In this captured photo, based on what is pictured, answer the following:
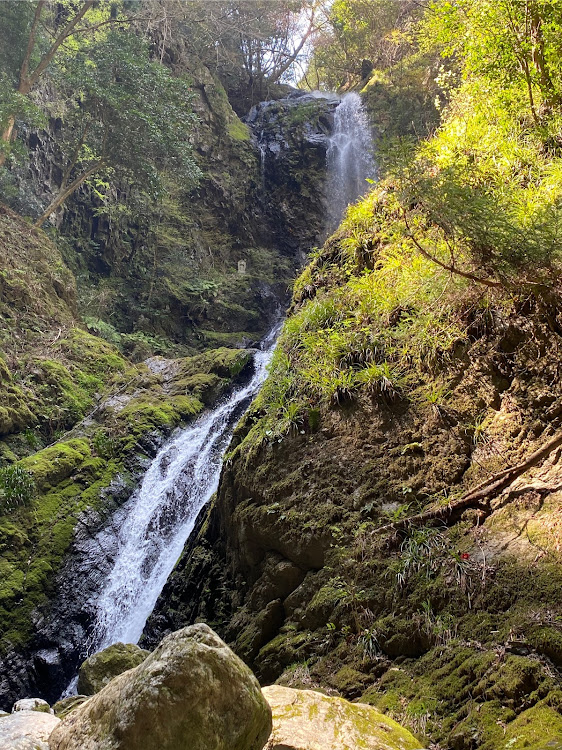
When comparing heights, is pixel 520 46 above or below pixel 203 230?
below

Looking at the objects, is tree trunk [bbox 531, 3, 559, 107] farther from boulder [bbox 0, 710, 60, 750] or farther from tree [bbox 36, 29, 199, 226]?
tree [bbox 36, 29, 199, 226]

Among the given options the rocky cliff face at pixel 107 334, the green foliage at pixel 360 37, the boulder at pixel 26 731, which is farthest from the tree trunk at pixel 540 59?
the green foliage at pixel 360 37

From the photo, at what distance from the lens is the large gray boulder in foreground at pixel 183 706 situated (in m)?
1.93

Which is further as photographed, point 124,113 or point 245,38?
point 245,38

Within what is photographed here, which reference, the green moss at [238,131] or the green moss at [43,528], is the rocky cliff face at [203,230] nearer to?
the green moss at [238,131]

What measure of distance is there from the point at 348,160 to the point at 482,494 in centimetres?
1831

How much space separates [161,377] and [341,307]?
7603 millimetres

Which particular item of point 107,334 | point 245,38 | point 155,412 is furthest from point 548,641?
point 245,38

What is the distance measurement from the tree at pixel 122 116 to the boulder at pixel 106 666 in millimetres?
11763

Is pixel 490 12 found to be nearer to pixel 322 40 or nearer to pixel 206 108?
pixel 206 108

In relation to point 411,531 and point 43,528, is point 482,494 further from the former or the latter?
point 43,528

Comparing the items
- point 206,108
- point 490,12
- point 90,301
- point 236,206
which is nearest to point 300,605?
point 490,12

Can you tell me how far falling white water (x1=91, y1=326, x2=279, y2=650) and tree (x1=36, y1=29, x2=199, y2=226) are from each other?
7728mm

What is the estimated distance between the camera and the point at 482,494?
333cm
